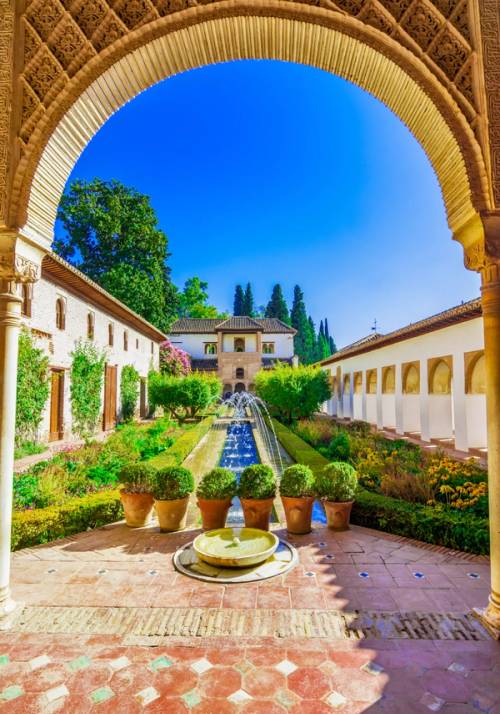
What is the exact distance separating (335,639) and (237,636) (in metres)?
0.74

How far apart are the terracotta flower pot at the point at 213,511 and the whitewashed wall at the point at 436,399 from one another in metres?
7.69

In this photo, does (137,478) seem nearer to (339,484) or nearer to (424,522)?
(339,484)

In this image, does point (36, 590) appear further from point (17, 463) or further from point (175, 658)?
point (17, 463)

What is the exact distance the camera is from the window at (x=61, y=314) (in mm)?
12742

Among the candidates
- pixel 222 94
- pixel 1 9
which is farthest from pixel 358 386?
pixel 1 9

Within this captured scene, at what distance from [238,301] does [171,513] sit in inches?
2168

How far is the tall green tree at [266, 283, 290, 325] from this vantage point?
57.8m

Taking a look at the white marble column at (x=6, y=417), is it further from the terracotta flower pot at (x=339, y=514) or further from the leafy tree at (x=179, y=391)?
the leafy tree at (x=179, y=391)

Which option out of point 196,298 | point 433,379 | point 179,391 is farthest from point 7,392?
point 196,298

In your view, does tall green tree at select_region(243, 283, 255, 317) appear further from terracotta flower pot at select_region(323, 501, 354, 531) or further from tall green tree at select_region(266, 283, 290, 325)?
terracotta flower pot at select_region(323, 501, 354, 531)

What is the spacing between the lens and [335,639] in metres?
3.07

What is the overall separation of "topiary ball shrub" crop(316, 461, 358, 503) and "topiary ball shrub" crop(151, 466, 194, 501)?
1.86m

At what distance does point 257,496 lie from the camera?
532 cm

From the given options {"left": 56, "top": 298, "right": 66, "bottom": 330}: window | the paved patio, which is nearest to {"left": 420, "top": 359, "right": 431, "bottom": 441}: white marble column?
the paved patio
